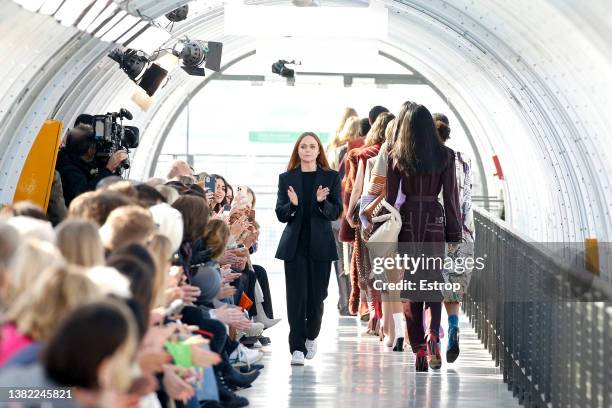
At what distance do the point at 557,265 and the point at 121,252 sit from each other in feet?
10.2

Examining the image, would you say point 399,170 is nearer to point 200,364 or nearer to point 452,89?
point 200,364

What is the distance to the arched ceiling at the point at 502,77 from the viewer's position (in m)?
10.7

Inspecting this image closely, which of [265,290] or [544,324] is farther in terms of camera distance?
[265,290]

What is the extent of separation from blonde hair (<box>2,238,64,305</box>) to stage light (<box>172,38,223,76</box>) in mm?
12348

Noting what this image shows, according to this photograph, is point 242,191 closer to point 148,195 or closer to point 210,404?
point 210,404

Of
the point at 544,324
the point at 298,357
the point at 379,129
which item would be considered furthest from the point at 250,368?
the point at 544,324

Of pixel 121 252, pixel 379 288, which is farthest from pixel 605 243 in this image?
pixel 121 252

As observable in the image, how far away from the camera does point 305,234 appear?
35.5 feet

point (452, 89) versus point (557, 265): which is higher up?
point (452, 89)

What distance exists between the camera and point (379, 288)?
11.7 metres

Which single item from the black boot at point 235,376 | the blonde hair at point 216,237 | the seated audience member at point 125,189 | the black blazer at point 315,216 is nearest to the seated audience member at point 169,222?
the seated audience member at point 125,189

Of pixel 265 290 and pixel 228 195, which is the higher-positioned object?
pixel 228 195

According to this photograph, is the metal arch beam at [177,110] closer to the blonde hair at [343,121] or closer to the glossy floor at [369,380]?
the blonde hair at [343,121]

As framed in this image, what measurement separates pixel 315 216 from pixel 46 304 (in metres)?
6.79
